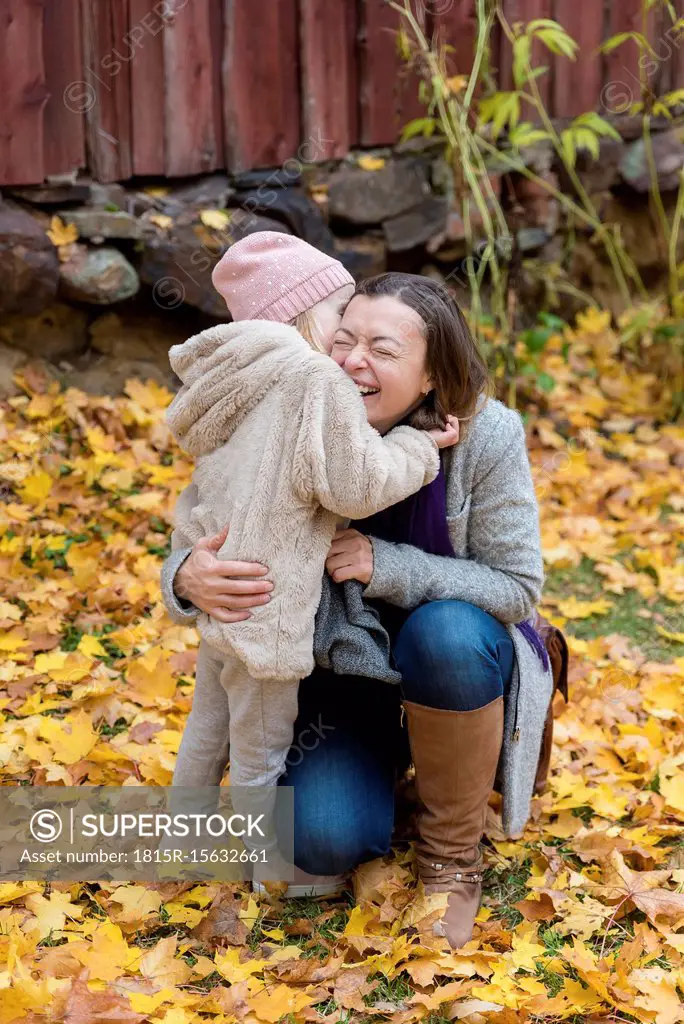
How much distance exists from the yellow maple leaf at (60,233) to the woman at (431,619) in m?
2.09

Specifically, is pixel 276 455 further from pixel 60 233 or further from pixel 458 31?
pixel 458 31

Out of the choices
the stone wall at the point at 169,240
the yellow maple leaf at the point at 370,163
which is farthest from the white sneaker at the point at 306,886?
the yellow maple leaf at the point at 370,163

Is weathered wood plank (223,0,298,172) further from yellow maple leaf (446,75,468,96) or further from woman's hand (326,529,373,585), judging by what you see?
woman's hand (326,529,373,585)

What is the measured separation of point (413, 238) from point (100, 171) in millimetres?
1437

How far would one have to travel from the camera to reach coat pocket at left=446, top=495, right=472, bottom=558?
2.12 metres

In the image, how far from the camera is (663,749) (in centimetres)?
270

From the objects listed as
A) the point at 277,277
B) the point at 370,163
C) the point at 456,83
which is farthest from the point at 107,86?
the point at 277,277

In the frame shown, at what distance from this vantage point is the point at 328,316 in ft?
6.60

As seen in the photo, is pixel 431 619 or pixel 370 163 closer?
pixel 431 619

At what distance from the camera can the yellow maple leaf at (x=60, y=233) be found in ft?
12.6

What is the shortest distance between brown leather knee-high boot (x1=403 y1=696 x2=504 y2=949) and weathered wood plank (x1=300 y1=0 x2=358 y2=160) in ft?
9.79

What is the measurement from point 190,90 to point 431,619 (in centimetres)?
278

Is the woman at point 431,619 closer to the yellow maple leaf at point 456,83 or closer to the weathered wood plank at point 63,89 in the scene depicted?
the weathered wood plank at point 63,89

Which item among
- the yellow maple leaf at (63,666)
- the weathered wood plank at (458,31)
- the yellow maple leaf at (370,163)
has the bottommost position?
the yellow maple leaf at (63,666)
